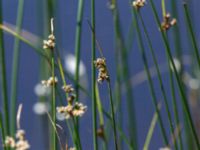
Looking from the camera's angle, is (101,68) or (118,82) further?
(118,82)

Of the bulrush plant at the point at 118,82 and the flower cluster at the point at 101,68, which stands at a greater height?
the bulrush plant at the point at 118,82

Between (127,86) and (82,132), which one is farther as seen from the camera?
(82,132)

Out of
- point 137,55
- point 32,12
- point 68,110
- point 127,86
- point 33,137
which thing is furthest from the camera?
point 32,12

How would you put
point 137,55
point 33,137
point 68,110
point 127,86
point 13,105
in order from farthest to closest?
1. point 137,55
2. point 33,137
3. point 127,86
4. point 13,105
5. point 68,110

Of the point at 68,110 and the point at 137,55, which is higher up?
the point at 137,55

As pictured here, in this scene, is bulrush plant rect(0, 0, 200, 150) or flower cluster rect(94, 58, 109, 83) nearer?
flower cluster rect(94, 58, 109, 83)

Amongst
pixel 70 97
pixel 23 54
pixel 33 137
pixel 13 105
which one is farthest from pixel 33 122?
pixel 70 97

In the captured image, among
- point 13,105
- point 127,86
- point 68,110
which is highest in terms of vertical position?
point 127,86

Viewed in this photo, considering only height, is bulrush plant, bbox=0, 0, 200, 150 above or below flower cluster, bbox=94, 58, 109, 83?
above

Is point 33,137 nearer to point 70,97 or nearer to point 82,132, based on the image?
point 82,132

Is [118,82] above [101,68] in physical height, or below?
above

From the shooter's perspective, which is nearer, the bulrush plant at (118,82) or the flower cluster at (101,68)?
the flower cluster at (101,68)
